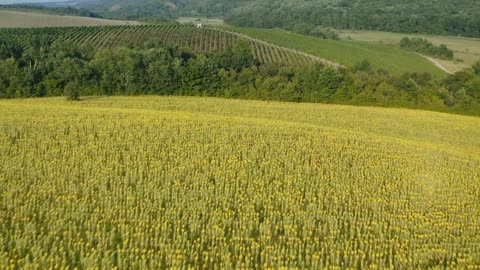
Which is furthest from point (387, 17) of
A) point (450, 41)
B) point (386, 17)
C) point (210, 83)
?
point (210, 83)

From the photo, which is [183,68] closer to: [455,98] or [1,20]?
[455,98]

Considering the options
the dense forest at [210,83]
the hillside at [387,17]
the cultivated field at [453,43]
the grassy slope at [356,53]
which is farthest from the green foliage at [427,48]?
the dense forest at [210,83]

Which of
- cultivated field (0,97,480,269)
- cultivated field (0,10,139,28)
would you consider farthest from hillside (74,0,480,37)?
cultivated field (0,97,480,269)

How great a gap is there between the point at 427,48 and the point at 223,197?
366 ft

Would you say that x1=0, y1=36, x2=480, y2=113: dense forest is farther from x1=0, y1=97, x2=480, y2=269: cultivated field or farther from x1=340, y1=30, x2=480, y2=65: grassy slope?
x1=340, y1=30, x2=480, y2=65: grassy slope

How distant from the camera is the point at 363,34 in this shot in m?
153

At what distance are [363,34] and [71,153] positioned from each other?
145 metres

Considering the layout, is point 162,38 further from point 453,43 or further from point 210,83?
point 453,43

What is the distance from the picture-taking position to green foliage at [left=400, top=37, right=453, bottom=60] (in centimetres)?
10969

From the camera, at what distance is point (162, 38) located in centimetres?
9650

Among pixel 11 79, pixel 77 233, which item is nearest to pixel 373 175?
pixel 77 233

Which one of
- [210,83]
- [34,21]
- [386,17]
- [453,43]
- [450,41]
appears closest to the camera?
[210,83]

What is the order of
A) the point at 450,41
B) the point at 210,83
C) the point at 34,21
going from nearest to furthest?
the point at 210,83, the point at 34,21, the point at 450,41

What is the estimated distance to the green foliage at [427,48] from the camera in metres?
110
